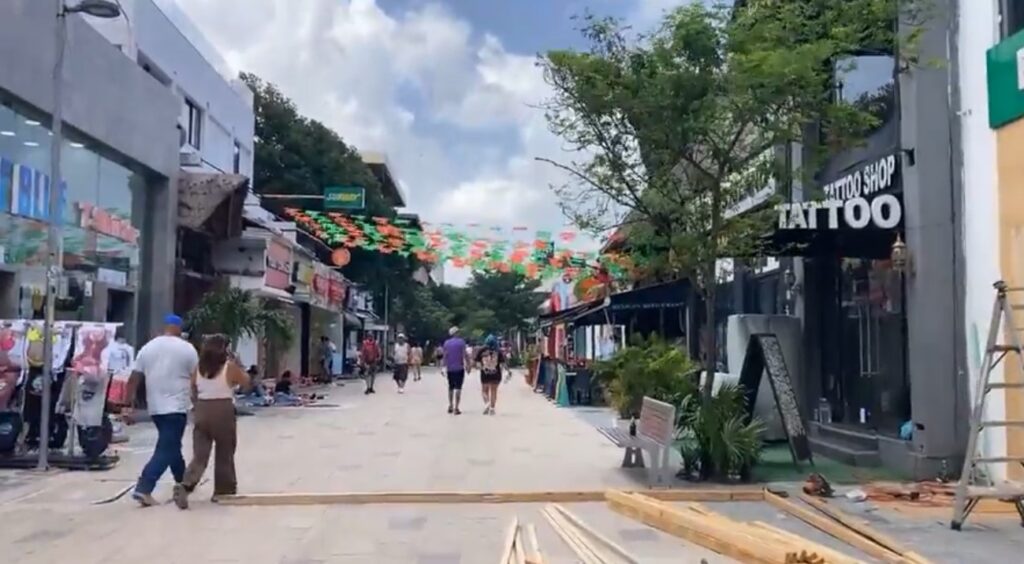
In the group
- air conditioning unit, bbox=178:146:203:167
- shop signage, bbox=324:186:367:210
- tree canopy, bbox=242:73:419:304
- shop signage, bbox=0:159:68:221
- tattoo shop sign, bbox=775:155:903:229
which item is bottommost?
tattoo shop sign, bbox=775:155:903:229

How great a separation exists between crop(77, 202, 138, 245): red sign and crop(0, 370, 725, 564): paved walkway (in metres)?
3.82

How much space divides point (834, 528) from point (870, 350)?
644 cm

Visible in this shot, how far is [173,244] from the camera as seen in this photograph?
22.7 metres

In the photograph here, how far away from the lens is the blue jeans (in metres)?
10.3

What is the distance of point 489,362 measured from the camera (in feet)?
75.0

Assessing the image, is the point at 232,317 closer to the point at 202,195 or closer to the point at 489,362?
the point at 202,195

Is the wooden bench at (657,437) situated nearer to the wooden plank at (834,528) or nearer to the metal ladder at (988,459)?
the wooden plank at (834,528)

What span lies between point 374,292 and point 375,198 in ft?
30.4

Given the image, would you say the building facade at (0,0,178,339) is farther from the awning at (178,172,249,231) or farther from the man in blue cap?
the man in blue cap

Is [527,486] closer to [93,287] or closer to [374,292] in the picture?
[93,287]

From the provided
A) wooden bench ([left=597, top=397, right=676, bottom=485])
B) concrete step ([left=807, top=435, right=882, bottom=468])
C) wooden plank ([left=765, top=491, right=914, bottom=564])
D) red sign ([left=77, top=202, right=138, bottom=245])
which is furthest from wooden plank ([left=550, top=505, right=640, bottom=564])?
red sign ([left=77, top=202, right=138, bottom=245])

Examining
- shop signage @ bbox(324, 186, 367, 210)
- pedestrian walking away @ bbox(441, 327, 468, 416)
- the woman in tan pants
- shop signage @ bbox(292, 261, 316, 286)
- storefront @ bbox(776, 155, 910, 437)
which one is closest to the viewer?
the woman in tan pants

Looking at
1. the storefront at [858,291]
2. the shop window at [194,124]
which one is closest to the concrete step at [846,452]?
the storefront at [858,291]

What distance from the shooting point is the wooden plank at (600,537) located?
767 cm
